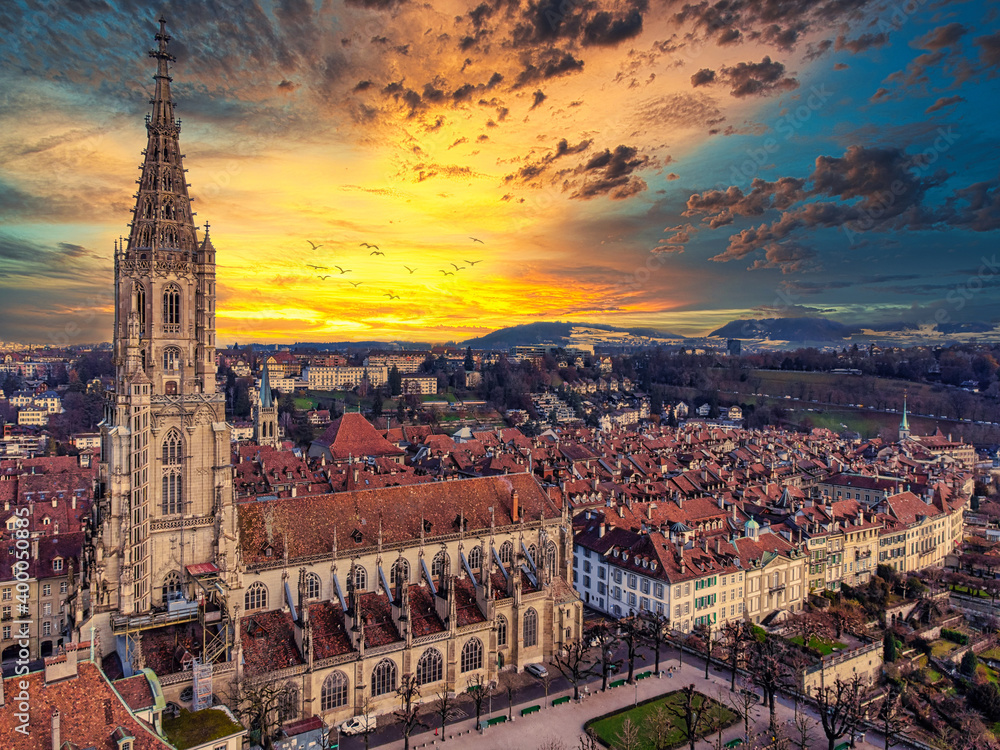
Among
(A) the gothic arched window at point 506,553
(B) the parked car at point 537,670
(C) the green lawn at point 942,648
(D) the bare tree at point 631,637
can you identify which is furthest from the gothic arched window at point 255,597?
(C) the green lawn at point 942,648

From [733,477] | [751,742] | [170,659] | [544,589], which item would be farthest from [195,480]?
[733,477]

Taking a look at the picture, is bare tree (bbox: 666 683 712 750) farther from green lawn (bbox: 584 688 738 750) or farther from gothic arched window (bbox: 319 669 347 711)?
gothic arched window (bbox: 319 669 347 711)

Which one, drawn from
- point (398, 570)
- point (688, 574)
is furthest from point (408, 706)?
point (688, 574)

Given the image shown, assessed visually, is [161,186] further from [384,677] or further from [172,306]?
[384,677]

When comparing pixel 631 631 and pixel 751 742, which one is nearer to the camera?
pixel 751 742

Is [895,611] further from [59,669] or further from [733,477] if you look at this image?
[59,669]

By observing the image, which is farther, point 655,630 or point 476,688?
point 655,630

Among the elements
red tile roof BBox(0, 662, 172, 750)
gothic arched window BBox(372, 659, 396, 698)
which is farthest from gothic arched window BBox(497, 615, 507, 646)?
red tile roof BBox(0, 662, 172, 750)

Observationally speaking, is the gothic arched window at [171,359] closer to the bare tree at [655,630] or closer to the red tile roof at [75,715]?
the red tile roof at [75,715]
